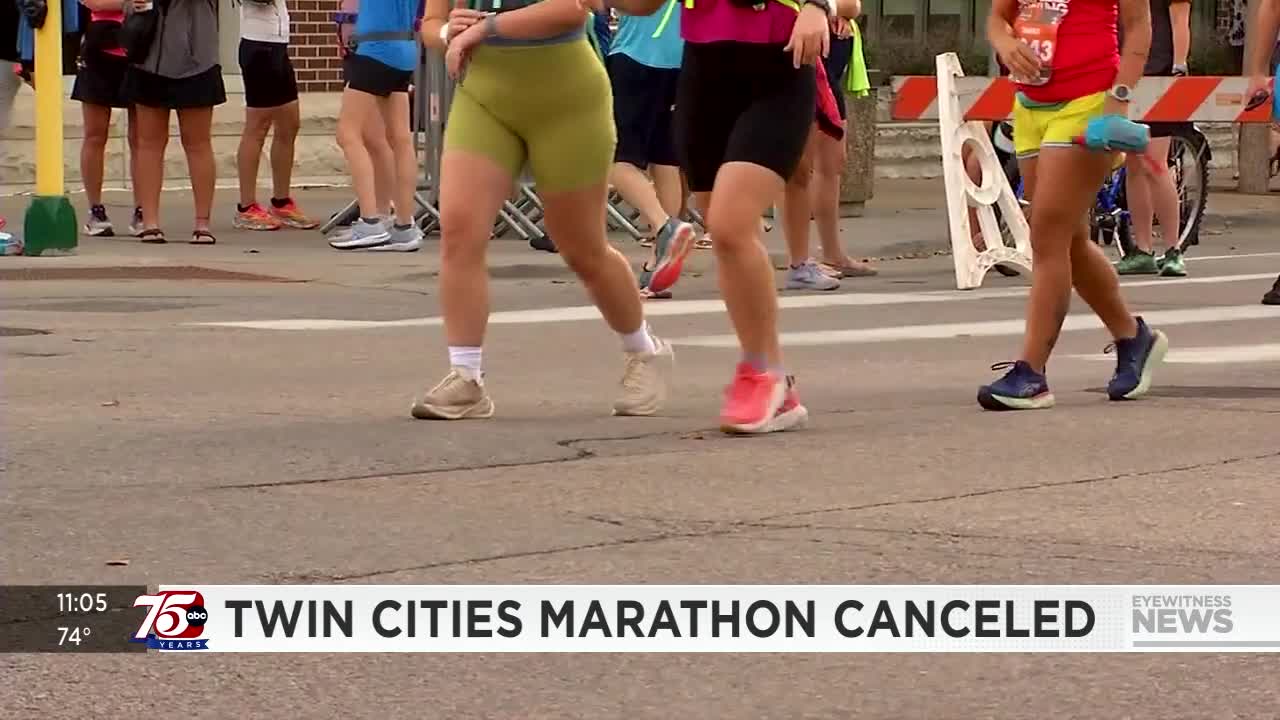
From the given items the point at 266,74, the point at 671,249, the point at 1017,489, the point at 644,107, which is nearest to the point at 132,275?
the point at 644,107

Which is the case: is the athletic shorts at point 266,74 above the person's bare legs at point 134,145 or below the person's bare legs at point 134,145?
above

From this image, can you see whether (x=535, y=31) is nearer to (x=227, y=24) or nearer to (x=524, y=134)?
(x=524, y=134)

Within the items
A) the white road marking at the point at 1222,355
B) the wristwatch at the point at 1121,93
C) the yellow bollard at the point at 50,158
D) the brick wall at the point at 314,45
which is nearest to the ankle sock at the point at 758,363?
the wristwatch at the point at 1121,93

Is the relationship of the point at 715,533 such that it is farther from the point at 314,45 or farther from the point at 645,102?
the point at 314,45

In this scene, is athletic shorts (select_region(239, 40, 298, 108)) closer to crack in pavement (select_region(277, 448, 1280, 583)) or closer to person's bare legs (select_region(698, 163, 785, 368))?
person's bare legs (select_region(698, 163, 785, 368))

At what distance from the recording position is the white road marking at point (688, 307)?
437 inches

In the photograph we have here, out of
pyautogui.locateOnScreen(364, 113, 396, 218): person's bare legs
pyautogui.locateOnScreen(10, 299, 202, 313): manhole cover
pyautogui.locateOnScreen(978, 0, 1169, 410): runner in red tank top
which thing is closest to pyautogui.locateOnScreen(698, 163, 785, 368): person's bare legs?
pyautogui.locateOnScreen(978, 0, 1169, 410): runner in red tank top

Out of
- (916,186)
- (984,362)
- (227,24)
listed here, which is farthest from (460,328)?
(916,186)

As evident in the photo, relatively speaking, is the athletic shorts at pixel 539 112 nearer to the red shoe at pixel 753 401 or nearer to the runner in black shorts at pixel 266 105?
the red shoe at pixel 753 401

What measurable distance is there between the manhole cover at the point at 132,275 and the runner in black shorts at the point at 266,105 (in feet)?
9.03

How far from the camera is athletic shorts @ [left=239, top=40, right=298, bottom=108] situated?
1596cm

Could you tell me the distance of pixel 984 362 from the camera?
1020cm

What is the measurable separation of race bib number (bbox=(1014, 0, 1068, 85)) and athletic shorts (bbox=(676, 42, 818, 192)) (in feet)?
2.56

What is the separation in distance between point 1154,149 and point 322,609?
987 centimetres
